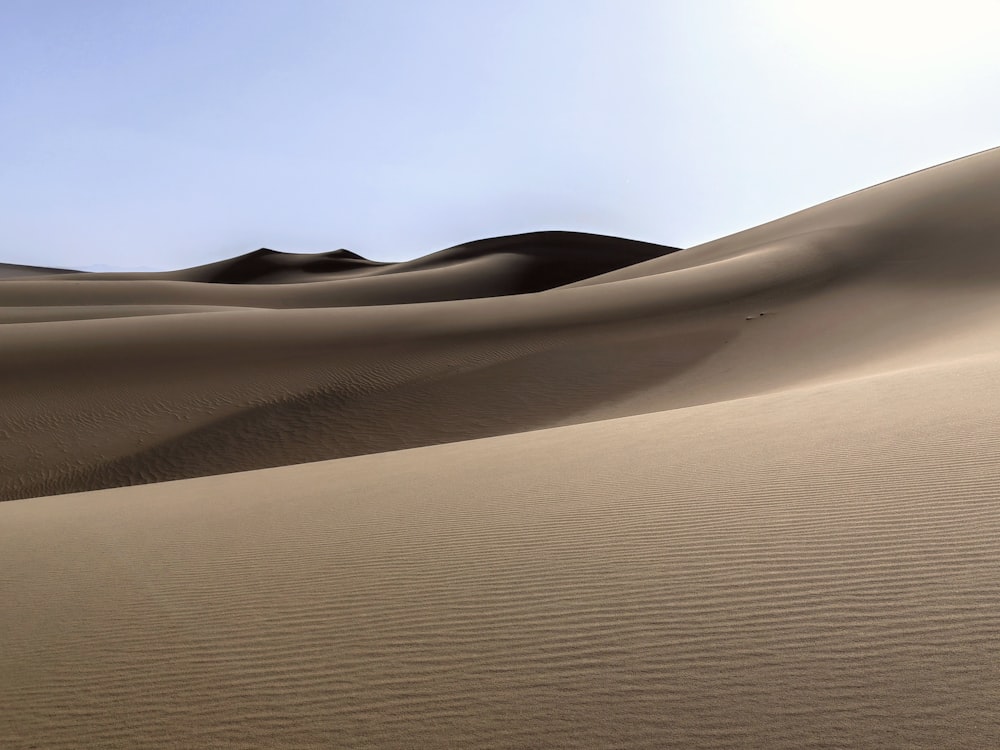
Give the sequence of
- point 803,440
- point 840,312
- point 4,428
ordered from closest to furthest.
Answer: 1. point 803,440
2. point 4,428
3. point 840,312

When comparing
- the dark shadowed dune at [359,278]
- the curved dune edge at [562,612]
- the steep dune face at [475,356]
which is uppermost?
the dark shadowed dune at [359,278]

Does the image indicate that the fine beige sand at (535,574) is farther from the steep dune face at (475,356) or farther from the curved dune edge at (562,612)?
the steep dune face at (475,356)

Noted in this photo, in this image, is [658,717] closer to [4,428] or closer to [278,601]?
[278,601]

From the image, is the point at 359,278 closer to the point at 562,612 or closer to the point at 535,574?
the point at 535,574

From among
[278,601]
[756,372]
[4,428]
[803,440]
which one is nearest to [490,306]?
[756,372]

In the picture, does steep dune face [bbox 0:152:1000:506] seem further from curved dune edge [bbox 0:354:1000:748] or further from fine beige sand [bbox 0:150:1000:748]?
curved dune edge [bbox 0:354:1000:748]

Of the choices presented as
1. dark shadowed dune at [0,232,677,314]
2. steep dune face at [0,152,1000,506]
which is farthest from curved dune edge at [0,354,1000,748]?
dark shadowed dune at [0,232,677,314]

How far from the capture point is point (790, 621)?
3.25m

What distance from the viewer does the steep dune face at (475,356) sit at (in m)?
13.4

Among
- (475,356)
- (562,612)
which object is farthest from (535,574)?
(475,356)

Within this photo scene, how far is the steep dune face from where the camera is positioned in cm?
1335

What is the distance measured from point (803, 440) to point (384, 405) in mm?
9774

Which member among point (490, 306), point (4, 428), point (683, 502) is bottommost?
point (683, 502)

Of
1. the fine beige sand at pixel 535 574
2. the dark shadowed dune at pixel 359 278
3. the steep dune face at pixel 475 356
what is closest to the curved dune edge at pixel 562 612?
the fine beige sand at pixel 535 574
